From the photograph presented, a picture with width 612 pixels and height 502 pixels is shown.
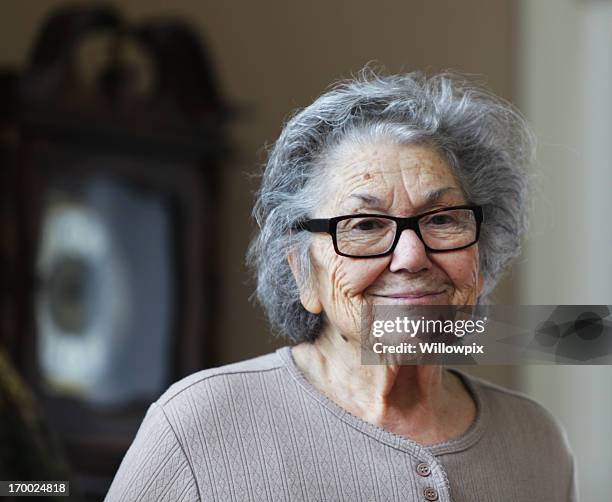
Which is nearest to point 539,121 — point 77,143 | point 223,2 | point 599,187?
point 599,187

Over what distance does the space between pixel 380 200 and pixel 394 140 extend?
0.07 meters

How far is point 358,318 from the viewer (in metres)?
0.92

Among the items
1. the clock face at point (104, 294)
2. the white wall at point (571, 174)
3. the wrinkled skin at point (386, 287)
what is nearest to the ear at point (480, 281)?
the wrinkled skin at point (386, 287)

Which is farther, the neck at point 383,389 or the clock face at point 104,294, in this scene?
the clock face at point 104,294

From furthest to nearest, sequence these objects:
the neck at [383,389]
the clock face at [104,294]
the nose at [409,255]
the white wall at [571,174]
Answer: the white wall at [571,174], the clock face at [104,294], the neck at [383,389], the nose at [409,255]

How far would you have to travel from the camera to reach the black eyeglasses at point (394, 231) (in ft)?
2.91

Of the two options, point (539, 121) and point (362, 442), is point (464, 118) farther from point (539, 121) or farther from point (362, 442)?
point (539, 121)

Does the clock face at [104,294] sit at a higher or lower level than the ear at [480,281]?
lower

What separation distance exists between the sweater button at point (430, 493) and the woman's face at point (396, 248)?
0.53 feet

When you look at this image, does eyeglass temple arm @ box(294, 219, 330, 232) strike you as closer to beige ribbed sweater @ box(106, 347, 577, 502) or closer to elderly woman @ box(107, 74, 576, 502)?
elderly woman @ box(107, 74, 576, 502)

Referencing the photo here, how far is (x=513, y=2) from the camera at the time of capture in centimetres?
275

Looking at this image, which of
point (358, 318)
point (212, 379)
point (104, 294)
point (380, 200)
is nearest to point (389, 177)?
point (380, 200)

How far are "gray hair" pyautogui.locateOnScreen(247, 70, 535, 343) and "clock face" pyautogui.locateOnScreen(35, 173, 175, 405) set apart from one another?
1.20 meters

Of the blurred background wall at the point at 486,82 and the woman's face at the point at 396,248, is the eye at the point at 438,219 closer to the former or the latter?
the woman's face at the point at 396,248
